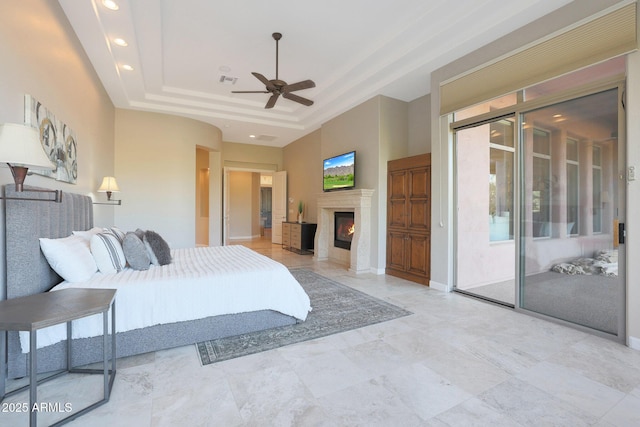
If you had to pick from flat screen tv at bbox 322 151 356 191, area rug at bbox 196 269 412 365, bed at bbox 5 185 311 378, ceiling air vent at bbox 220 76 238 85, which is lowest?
area rug at bbox 196 269 412 365

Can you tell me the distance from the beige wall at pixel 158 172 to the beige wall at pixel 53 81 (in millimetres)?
881

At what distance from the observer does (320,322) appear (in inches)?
118

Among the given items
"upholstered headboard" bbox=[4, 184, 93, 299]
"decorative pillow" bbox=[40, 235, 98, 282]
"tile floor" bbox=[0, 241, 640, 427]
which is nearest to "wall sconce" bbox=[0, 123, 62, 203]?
"upholstered headboard" bbox=[4, 184, 93, 299]

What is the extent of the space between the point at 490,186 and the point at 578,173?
1.38 m

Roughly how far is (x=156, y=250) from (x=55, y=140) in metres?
1.41

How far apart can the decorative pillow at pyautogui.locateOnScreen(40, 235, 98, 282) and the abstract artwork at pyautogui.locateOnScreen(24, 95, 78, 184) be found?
2.55ft

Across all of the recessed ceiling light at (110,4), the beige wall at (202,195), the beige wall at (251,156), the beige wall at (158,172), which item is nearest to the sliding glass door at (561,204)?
the recessed ceiling light at (110,4)

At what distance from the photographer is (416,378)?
202cm

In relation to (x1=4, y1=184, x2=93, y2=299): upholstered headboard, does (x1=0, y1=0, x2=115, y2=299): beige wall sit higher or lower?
higher

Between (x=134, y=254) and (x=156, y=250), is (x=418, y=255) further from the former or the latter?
(x=134, y=254)

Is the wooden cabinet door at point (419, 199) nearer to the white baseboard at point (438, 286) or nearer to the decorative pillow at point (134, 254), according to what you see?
the white baseboard at point (438, 286)

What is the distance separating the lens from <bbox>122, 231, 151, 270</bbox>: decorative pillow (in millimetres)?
2729

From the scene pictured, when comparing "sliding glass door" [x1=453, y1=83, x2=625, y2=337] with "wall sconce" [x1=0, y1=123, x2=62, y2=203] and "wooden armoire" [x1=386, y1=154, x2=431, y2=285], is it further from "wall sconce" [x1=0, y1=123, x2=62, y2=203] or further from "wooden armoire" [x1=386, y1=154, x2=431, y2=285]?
"wall sconce" [x1=0, y1=123, x2=62, y2=203]

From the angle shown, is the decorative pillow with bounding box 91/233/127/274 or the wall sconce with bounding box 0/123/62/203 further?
the decorative pillow with bounding box 91/233/127/274
